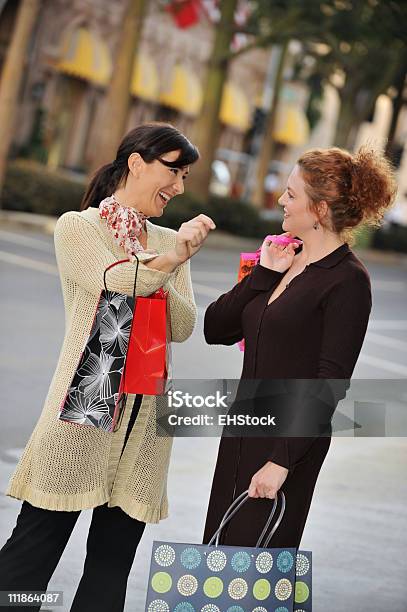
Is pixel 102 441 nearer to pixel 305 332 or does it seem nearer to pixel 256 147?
pixel 305 332

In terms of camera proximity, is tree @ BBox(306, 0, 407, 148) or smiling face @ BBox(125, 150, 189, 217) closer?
smiling face @ BBox(125, 150, 189, 217)

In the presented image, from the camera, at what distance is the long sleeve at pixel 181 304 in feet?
12.6

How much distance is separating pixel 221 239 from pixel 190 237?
2612 centimetres

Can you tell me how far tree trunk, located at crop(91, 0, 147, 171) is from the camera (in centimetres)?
2578

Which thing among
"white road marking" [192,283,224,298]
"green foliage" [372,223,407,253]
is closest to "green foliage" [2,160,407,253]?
"white road marking" [192,283,224,298]

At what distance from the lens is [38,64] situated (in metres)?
35.2

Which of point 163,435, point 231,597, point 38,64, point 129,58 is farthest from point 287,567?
point 38,64

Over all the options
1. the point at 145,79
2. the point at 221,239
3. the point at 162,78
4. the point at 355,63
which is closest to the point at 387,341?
the point at 221,239

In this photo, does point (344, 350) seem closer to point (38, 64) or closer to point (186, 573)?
point (186, 573)

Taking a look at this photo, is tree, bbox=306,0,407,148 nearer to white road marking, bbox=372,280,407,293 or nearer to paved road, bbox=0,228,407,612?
white road marking, bbox=372,280,407,293

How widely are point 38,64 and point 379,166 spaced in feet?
107

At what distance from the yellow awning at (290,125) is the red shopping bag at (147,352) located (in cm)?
5069

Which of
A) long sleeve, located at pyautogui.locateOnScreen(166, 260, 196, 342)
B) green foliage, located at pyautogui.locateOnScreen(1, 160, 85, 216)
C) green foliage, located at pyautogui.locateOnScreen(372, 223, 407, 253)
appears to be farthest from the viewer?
green foliage, located at pyautogui.locateOnScreen(372, 223, 407, 253)

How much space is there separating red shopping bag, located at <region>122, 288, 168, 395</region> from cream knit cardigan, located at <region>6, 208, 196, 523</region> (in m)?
0.06
